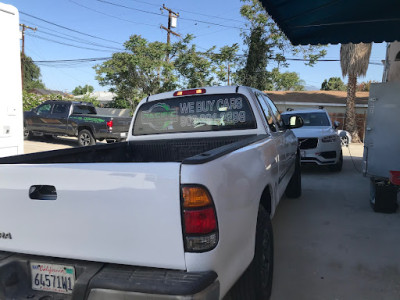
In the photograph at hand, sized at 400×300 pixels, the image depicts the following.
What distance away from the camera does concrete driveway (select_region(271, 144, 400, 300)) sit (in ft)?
10.2

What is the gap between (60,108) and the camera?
1467cm

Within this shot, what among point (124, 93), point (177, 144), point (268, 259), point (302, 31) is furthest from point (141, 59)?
point (268, 259)

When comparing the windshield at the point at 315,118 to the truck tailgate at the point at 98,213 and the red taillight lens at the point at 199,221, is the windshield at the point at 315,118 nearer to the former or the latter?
the red taillight lens at the point at 199,221

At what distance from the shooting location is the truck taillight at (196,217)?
1782mm

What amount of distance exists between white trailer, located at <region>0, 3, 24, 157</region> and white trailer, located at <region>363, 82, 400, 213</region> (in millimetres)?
5985

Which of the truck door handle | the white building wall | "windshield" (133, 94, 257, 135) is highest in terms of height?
the white building wall

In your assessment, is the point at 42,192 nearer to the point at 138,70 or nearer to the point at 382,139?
the point at 382,139

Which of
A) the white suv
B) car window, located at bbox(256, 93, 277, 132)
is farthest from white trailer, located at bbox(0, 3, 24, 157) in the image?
the white suv

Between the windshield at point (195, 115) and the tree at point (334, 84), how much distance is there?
55.7m

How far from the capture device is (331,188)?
731 cm

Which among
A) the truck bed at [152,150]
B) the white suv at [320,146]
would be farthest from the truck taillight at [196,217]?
the white suv at [320,146]

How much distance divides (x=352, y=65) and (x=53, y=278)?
69.3ft

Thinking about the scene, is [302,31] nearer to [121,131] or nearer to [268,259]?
[268,259]

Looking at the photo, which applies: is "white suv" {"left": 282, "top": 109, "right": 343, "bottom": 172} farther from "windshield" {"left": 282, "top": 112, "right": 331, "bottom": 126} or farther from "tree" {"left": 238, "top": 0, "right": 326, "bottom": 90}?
"tree" {"left": 238, "top": 0, "right": 326, "bottom": 90}
